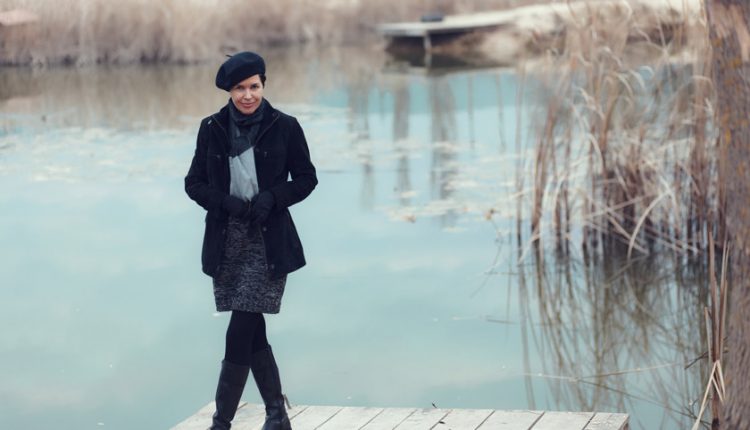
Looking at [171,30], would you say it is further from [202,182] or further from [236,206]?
[236,206]

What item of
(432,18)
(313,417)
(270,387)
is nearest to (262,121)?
(270,387)

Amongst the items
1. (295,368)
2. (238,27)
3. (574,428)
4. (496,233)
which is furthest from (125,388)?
(238,27)

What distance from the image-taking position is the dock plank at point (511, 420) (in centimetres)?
412

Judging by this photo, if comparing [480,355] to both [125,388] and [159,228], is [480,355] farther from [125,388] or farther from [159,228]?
[159,228]

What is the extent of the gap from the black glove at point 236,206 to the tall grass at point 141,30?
10.5m

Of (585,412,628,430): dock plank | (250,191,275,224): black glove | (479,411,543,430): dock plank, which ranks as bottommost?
(585,412,628,430): dock plank

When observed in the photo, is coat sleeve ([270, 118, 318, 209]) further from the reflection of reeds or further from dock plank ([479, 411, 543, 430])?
the reflection of reeds

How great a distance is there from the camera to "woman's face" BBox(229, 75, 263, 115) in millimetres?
3652

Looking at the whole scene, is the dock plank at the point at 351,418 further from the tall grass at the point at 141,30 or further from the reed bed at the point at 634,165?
the tall grass at the point at 141,30

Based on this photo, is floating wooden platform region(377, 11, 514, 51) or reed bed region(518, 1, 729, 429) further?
floating wooden platform region(377, 11, 514, 51)

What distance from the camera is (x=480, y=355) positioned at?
20.0ft

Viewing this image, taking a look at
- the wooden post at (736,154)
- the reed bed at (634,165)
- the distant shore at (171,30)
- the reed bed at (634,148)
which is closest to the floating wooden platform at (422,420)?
the wooden post at (736,154)

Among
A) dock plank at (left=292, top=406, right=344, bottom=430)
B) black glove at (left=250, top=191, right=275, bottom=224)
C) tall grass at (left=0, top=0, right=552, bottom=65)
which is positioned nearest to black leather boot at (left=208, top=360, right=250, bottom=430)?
dock plank at (left=292, top=406, right=344, bottom=430)

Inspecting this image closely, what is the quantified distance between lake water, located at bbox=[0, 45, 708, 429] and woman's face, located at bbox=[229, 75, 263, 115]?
196 cm
